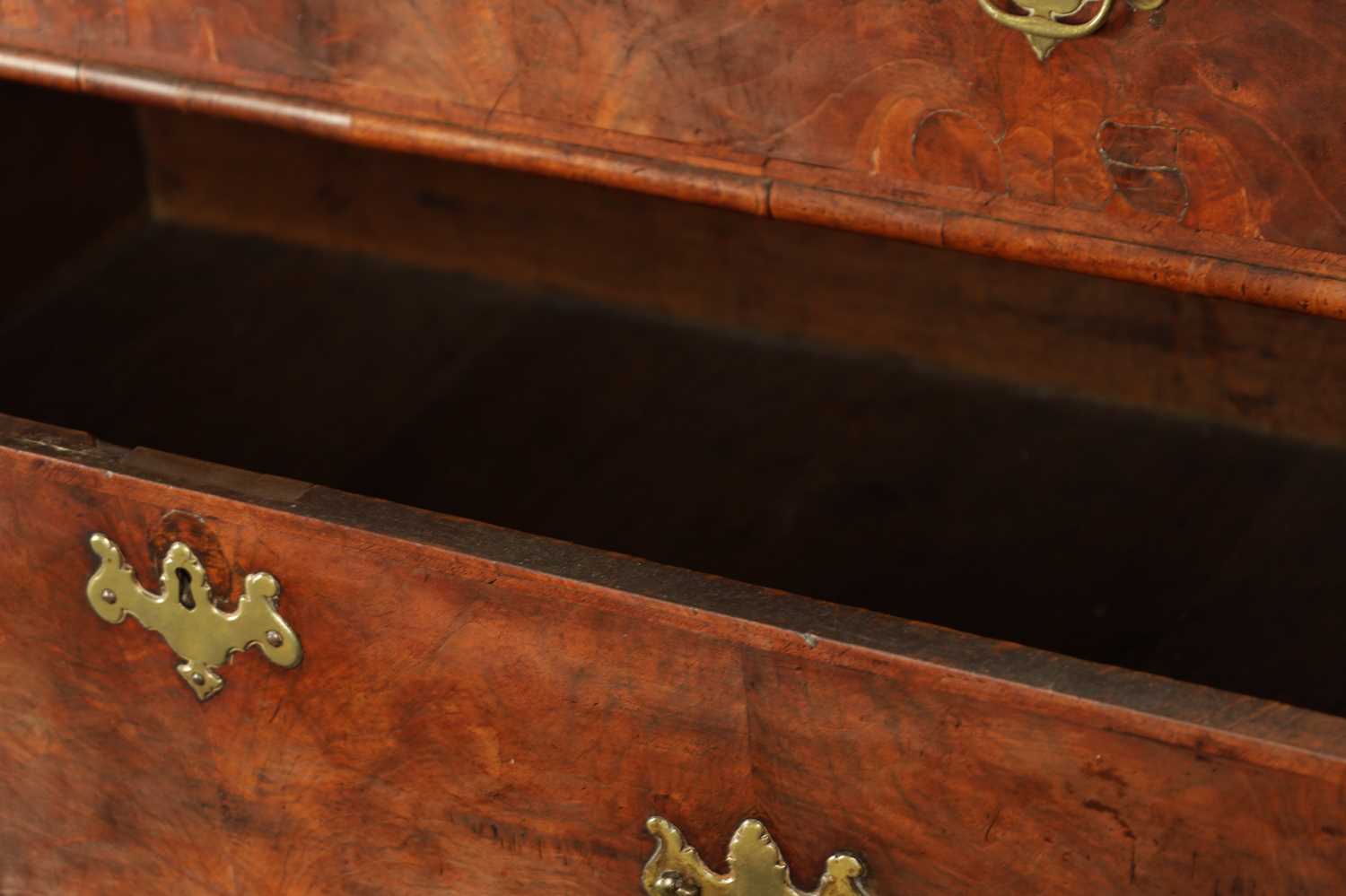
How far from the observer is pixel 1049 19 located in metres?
0.75

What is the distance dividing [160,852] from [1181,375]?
631 mm

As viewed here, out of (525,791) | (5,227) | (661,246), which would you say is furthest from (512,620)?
(5,227)

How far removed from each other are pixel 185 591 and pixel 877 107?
357mm

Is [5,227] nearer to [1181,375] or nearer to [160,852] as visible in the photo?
[160,852]

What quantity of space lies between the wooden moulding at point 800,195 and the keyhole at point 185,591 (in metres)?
0.21

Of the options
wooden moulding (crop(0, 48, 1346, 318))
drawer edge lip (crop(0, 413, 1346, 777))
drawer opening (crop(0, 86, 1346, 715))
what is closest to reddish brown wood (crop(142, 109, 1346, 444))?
drawer opening (crop(0, 86, 1346, 715))

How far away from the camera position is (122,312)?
1295mm

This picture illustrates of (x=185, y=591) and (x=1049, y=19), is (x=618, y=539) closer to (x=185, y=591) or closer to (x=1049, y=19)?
(x=185, y=591)

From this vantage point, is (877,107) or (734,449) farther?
(734,449)

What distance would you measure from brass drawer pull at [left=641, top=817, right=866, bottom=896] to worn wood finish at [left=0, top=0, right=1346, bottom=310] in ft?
0.82

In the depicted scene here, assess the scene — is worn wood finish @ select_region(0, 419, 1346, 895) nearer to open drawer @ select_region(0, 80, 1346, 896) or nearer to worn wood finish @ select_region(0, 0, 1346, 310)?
open drawer @ select_region(0, 80, 1346, 896)

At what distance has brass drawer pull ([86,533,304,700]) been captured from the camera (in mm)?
842

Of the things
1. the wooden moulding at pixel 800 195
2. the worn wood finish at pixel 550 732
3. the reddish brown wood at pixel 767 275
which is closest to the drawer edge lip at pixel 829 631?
the worn wood finish at pixel 550 732

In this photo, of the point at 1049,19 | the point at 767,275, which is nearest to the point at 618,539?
the point at 767,275
